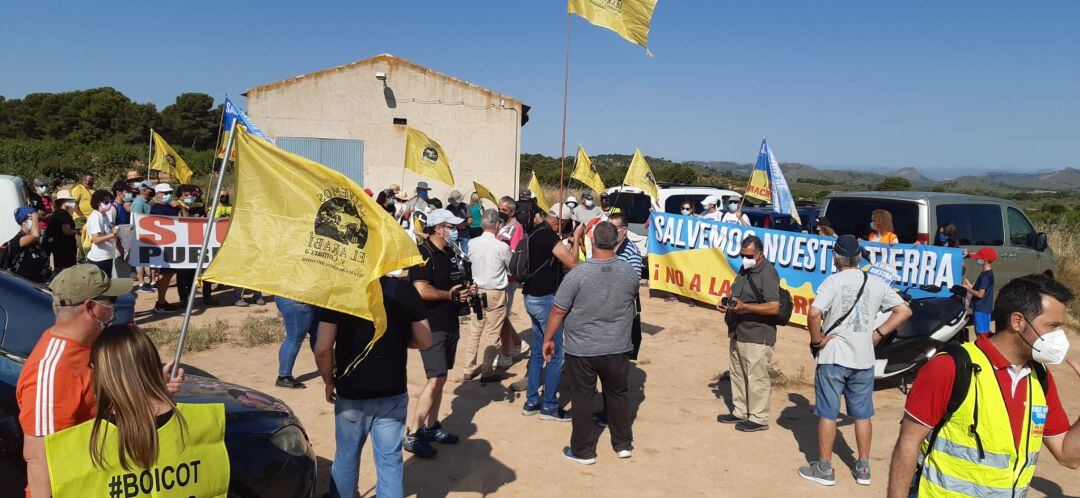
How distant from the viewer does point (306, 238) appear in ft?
11.3

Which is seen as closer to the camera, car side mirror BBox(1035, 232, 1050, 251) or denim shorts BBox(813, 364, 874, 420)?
denim shorts BBox(813, 364, 874, 420)

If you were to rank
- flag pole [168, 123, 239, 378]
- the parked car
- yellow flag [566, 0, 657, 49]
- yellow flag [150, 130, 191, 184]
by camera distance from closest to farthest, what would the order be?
flag pole [168, 123, 239, 378], the parked car, yellow flag [566, 0, 657, 49], yellow flag [150, 130, 191, 184]

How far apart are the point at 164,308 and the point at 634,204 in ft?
32.1

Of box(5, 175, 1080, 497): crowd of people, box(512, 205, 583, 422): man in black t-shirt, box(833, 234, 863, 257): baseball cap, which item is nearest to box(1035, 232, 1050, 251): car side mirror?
box(5, 175, 1080, 497): crowd of people

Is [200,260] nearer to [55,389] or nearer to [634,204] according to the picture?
[55,389]

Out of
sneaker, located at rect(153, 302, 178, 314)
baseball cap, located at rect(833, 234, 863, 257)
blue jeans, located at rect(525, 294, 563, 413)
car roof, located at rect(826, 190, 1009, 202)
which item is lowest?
sneaker, located at rect(153, 302, 178, 314)

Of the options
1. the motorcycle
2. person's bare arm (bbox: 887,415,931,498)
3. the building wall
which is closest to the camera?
person's bare arm (bbox: 887,415,931,498)

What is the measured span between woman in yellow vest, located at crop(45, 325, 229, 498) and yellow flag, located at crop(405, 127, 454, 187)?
400 inches

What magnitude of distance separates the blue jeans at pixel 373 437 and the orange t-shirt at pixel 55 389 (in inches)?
52.7

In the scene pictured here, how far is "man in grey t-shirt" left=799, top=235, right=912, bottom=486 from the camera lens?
198 inches

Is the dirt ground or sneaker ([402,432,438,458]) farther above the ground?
sneaker ([402,432,438,458])

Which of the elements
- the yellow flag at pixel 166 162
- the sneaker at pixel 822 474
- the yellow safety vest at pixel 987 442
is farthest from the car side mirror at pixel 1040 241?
the yellow flag at pixel 166 162

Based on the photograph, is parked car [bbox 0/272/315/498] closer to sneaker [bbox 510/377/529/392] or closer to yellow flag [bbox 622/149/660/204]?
sneaker [bbox 510/377/529/392]

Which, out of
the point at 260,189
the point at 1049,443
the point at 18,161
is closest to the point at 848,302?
the point at 1049,443
